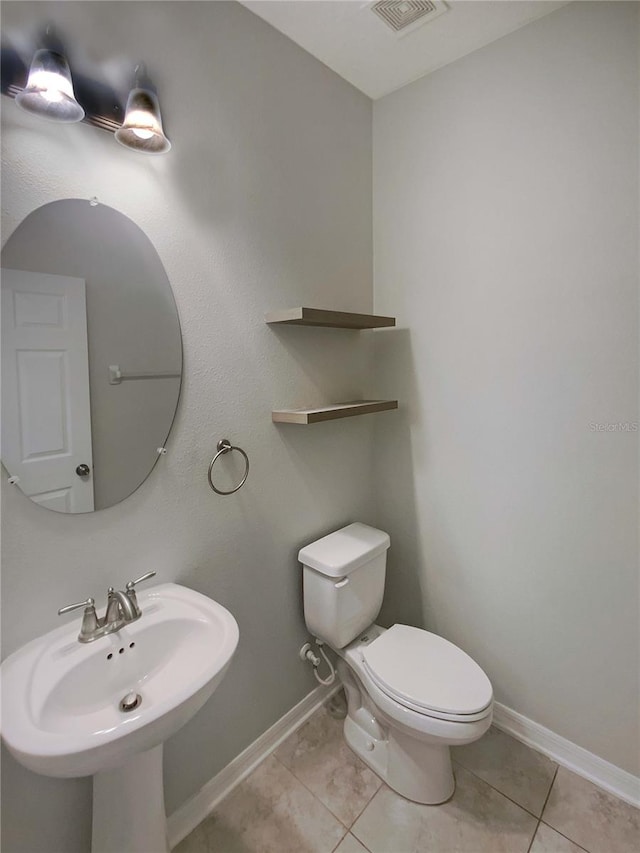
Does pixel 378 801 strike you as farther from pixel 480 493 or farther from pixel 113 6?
pixel 113 6

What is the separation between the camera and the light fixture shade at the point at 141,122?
Answer: 1055 millimetres

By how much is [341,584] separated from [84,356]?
1131mm

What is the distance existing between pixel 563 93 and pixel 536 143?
0.15m

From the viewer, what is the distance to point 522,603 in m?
1.63

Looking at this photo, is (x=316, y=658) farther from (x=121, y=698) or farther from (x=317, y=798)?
(x=121, y=698)

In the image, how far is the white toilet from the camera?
4.24ft

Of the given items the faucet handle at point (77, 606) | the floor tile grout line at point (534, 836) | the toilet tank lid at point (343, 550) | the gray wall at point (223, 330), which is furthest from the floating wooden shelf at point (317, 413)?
the floor tile grout line at point (534, 836)

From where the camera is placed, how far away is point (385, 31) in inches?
57.4

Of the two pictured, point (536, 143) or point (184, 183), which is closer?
point (184, 183)

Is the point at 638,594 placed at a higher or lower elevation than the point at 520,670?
higher

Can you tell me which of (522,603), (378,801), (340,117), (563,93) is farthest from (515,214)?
(378,801)

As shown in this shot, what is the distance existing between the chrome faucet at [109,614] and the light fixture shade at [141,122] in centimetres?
117

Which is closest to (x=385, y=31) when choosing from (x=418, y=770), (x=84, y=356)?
(x=84, y=356)

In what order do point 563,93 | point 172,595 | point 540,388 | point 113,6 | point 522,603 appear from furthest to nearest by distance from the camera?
point 522,603 → point 540,388 → point 563,93 → point 172,595 → point 113,6
